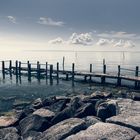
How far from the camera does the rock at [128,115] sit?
37.7 ft

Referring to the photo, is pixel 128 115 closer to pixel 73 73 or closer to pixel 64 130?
pixel 64 130

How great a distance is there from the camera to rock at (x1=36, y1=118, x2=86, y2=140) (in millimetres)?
11266

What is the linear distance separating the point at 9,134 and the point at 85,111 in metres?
4.17

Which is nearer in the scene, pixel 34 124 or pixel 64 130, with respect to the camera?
pixel 64 130

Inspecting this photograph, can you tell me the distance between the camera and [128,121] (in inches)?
463

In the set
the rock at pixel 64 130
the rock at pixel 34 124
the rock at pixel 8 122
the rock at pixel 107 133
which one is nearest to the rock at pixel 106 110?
the rock at pixel 64 130

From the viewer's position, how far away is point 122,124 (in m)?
11.6

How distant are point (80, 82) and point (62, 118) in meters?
27.9

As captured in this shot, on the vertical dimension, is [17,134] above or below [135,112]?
below

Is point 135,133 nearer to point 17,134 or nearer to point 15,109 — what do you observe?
point 17,134

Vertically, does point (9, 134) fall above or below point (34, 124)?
below

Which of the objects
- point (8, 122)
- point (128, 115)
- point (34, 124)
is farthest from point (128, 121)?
point (8, 122)

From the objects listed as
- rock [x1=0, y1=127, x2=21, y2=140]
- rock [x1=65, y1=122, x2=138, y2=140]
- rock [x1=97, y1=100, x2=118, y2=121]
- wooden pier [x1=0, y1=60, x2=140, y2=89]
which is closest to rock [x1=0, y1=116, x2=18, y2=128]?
rock [x1=0, y1=127, x2=21, y2=140]

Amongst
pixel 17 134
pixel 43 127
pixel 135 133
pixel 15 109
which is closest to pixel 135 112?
pixel 135 133
